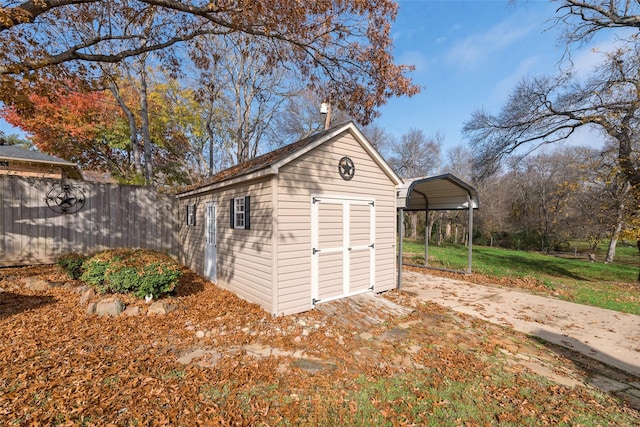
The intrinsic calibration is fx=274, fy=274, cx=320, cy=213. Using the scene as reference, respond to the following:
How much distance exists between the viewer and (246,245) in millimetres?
6336

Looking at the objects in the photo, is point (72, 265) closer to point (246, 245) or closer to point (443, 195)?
point (246, 245)

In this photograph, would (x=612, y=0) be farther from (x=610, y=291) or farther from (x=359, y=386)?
(x=359, y=386)

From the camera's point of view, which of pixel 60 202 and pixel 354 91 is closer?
pixel 354 91

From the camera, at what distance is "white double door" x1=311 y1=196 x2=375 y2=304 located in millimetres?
5961

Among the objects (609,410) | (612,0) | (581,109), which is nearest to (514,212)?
(581,109)

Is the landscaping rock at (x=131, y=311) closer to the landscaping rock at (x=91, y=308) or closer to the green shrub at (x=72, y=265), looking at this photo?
the landscaping rock at (x=91, y=308)

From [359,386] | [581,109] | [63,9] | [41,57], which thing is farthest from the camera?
[581,109]

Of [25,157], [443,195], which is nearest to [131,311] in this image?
[443,195]

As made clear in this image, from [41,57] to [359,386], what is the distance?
820 centimetres

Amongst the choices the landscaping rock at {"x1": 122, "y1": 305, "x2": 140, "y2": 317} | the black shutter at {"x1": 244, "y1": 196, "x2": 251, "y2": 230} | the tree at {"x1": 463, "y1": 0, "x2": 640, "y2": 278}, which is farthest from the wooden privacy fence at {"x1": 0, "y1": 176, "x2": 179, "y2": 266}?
the tree at {"x1": 463, "y1": 0, "x2": 640, "y2": 278}

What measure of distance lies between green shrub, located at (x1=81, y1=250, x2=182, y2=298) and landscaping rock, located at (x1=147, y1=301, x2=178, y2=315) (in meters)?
0.39

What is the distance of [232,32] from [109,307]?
626cm

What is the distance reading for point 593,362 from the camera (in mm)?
4008

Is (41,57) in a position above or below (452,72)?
below
